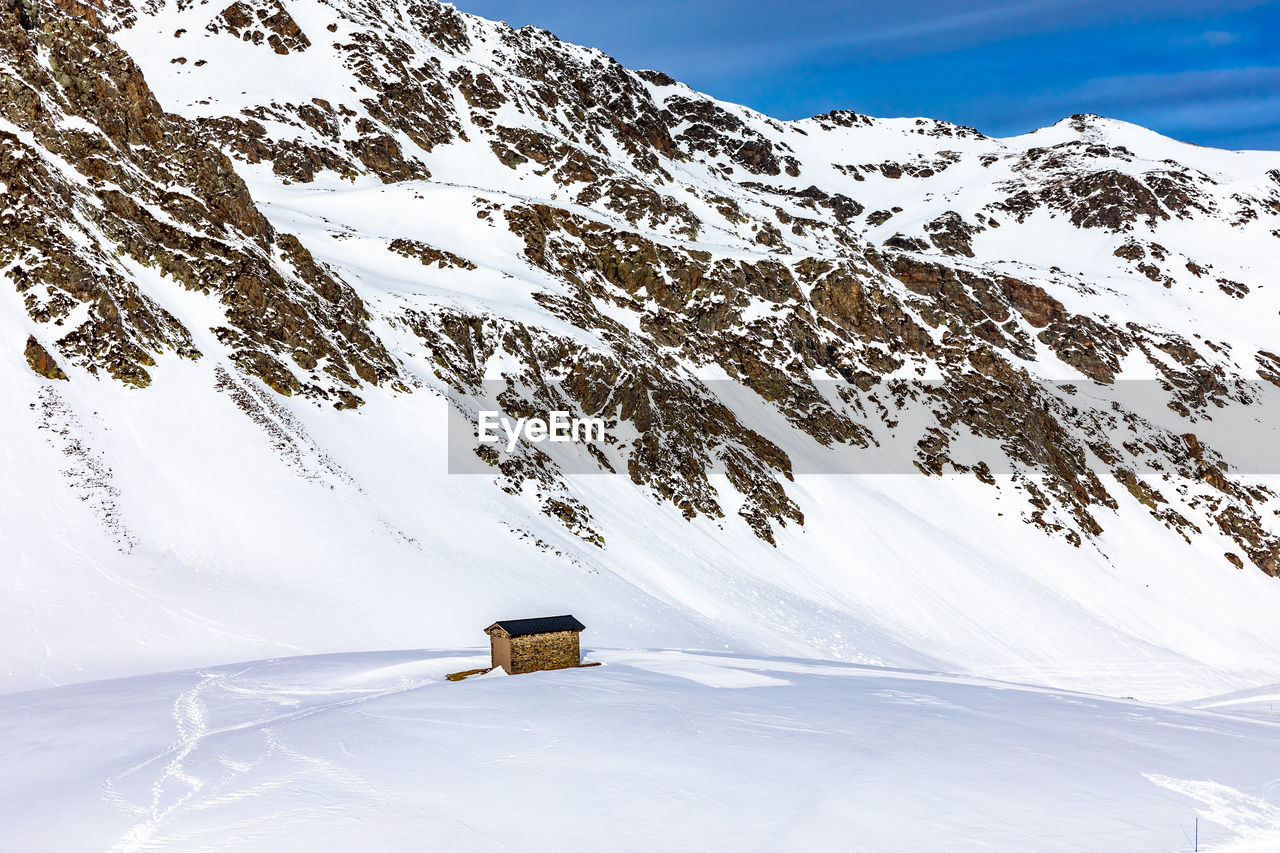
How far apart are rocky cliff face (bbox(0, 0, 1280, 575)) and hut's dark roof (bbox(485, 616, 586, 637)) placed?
59.4ft

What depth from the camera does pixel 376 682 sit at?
67.8ft

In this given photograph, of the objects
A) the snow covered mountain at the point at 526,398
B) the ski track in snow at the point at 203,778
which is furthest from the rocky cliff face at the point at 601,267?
the ski track in snow at the point at 203,778

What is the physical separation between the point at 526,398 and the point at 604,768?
1506 inches

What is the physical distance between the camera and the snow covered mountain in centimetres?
3034

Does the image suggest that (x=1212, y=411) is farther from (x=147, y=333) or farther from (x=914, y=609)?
(x=147, y=333)

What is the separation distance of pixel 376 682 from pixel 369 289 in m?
38.2

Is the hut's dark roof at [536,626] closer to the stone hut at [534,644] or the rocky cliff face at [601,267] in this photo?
the stone hut at [534,644]

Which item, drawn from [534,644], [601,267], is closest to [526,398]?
[601,267]

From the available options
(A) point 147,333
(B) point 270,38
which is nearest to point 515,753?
(A) point 147,333

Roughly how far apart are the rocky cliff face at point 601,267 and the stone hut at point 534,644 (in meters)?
18.2

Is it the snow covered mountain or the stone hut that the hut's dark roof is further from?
the snow covered mountain

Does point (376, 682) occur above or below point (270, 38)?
below

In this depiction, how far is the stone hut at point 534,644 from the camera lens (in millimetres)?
22125

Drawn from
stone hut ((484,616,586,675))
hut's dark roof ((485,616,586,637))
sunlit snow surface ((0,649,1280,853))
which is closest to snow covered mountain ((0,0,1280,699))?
stone hut ((484,616,586,675))
